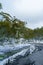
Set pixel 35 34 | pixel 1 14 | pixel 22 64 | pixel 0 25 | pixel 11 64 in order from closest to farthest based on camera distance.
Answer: pixel 11 64 < pixel 22 64 < pixel 1 14 < pixel 0 25 < pixel 35 34

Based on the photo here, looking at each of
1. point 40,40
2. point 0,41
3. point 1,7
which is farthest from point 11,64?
point 40,40

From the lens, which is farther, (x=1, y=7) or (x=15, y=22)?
(x=15, y=22)

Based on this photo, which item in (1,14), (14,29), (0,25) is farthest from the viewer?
(14,29)

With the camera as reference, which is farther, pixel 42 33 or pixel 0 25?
pixel 42 33

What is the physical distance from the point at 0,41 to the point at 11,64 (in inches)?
928

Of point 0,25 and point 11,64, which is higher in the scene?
point 0,25

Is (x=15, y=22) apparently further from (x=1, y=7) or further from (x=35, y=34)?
(x=35, y=34)

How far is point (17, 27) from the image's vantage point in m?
32.8

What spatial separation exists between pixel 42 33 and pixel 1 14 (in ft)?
209

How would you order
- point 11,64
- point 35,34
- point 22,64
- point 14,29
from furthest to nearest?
point 35,34 → point 14,29 → point 22,64 → point 11,64

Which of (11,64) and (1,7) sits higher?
(1,7)

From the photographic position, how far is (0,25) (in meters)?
31.4

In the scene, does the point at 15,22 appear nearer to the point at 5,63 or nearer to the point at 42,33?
the point at 5,63

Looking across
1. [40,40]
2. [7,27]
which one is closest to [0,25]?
[7,27]
